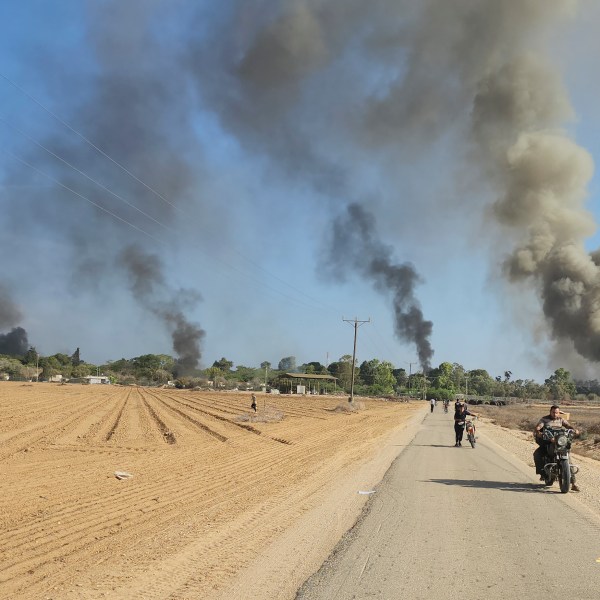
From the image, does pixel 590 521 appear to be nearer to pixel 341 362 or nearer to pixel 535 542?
pixel 535 542

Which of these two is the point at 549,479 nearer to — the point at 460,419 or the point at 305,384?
the point at 460,419

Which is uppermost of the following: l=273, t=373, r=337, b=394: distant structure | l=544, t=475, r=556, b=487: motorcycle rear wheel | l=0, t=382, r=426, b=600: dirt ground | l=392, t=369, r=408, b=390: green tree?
l=392, t=369, r=408, b=390: green tree

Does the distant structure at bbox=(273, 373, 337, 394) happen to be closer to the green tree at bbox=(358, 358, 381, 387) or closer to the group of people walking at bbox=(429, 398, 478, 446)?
the green tree at bbox=(358, 358, 381, 387)

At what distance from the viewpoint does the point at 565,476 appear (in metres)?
9.86

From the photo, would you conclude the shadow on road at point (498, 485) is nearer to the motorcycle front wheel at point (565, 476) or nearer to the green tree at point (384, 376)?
the motorcycle front wheel at point (565, 476)

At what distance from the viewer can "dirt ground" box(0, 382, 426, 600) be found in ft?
16.6

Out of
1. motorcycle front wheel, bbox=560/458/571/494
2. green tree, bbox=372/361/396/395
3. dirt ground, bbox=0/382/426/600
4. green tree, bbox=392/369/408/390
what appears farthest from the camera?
green tree, bbox=392/369/408/390

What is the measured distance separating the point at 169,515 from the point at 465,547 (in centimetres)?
390

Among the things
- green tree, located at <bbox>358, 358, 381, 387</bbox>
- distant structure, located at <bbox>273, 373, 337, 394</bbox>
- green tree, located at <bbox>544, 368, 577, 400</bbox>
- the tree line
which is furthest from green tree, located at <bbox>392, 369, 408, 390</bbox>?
distant structure, located at <bbox>273, 373, 337, 394</bbox>

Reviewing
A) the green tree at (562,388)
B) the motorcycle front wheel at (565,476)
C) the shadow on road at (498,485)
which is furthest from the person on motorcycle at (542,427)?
the green tree at (562,388)

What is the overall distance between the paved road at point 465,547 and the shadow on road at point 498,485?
0.06 feet

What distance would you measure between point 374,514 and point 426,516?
2.28 feet

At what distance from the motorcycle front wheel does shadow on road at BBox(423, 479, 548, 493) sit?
39cm

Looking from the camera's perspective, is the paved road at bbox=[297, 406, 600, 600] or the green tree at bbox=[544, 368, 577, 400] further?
the green tree at bbox=[544, 368, 577, 400]
